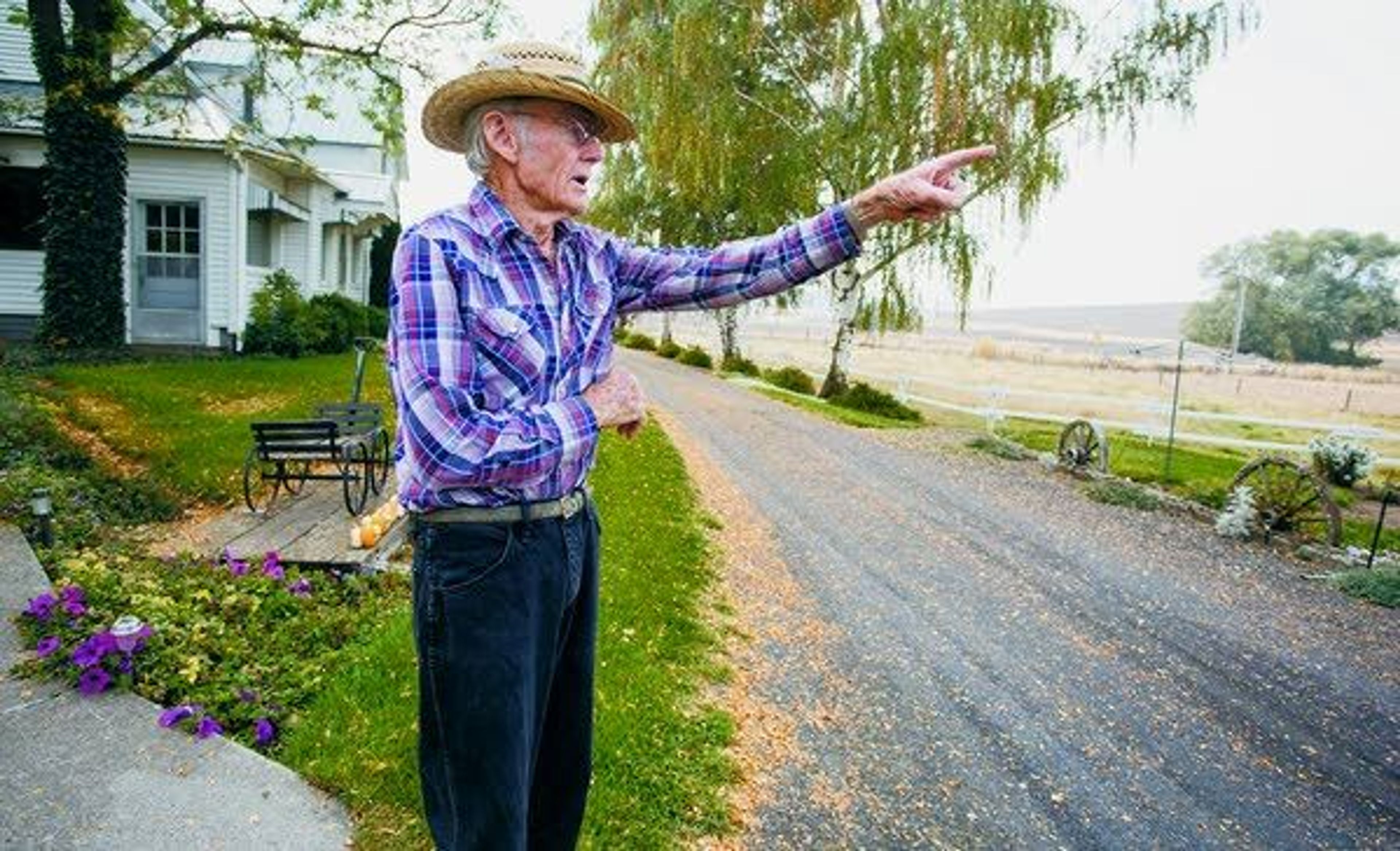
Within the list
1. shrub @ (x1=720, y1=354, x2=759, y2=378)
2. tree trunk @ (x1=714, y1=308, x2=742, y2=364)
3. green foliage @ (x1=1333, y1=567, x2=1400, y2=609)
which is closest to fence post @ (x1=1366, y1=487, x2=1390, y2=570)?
green foliage @ (x1=1333, y1=567, x2=1400, y2=609)

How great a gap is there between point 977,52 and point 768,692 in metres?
14.6

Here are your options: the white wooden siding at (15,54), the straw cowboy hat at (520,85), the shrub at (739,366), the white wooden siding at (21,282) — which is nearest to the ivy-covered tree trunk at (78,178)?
the white wooden siding at (21,282)

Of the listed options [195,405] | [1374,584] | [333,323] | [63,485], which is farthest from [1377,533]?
[333,323]

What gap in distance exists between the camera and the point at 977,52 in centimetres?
1605

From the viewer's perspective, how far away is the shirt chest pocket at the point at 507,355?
A: 184 cm

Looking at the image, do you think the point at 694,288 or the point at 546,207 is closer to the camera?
the point at 546,207

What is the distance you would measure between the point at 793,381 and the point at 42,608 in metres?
23.6

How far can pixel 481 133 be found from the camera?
2.06 meters

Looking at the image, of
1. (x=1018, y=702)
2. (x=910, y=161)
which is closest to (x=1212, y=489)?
(x=910, y=161)

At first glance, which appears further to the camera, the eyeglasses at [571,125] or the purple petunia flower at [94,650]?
the purple petunia flower at [94,650]

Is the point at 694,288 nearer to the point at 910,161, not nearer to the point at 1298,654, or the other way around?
the point at 1298,654

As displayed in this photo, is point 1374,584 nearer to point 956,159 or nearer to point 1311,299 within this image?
point 956,159

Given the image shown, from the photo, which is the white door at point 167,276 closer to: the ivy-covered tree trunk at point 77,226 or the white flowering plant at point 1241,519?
the ivy-covered tree trunk at point 77,226

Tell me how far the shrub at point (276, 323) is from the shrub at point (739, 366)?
51.2ft
